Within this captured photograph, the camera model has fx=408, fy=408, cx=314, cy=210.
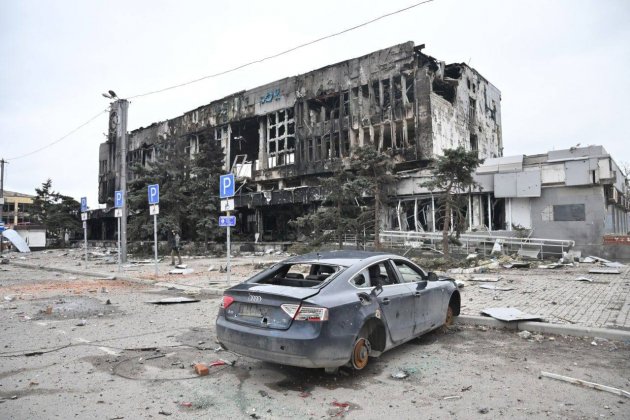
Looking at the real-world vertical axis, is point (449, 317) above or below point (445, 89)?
below

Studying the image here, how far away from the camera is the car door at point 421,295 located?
575 cm

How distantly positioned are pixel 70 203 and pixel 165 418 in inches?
2234

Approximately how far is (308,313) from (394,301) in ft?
4.68

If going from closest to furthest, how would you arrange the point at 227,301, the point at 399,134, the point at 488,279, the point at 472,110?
the point at 227,301 < the point at 488,279 < the point at 399,134 < the point at 472,110

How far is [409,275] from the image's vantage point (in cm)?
624

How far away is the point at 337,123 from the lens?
3375cm

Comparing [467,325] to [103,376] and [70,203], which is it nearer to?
[103,376]

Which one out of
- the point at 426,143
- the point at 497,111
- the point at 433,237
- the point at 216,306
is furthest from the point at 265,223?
the point at 216,306

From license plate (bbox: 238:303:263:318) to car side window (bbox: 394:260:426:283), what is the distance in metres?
2.23

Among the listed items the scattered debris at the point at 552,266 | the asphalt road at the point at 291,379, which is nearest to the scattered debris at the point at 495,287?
the asphalt road at the point at 291,379

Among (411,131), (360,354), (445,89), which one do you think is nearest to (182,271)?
(360,354)

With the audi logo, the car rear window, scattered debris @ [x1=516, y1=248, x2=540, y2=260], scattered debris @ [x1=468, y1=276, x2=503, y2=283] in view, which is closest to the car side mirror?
the car rear window

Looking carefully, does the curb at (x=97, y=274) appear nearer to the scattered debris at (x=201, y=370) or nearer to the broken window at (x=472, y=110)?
the scattered debris at (x=201, y=370)

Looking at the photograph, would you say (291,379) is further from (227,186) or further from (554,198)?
(554,198)
